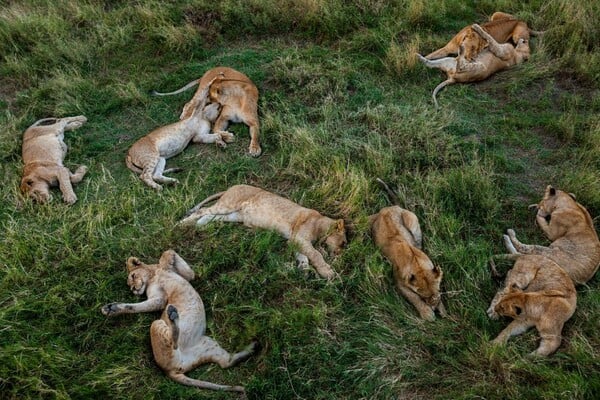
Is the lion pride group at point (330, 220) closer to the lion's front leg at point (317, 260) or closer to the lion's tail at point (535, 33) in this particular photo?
the lion's front leg at point (317, 260)

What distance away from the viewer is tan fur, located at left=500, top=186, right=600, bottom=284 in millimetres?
4605

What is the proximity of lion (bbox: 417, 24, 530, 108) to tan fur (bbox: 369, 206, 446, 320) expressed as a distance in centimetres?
255

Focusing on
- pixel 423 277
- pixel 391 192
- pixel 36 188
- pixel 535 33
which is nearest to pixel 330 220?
pixel 391 192

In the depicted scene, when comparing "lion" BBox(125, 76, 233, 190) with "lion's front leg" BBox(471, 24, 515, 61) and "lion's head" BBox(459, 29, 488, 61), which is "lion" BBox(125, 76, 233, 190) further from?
"lion's front leg" BBox(471, 24, 515, 61)

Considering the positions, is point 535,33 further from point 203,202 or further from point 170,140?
point 203,202

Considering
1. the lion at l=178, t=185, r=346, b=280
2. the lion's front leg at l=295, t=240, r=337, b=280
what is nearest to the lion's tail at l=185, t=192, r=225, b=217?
the lion at l=178, t=185, r=346, b=280

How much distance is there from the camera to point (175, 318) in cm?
399

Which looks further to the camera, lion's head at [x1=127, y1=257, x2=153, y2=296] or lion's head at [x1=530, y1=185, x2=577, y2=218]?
lion's head at [x1=530, y1=185, x2=577, y2=218]

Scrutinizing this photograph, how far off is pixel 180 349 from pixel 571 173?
4.20 metres

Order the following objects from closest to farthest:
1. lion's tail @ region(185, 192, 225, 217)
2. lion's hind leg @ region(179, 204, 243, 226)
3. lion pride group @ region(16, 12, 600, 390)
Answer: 1. lion pride group @ region(16, 12, 600, 390)
2. lion's hind leg @ region(179, 204, 243, 226)
3. lion's tail @ region(185, 192, 225, 217)

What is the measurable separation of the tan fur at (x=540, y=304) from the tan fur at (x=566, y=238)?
26 centimetres

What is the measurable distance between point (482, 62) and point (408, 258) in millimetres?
3881

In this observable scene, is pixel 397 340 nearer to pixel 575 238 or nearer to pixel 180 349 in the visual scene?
pixel 180 349

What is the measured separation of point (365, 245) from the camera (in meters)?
4.81
